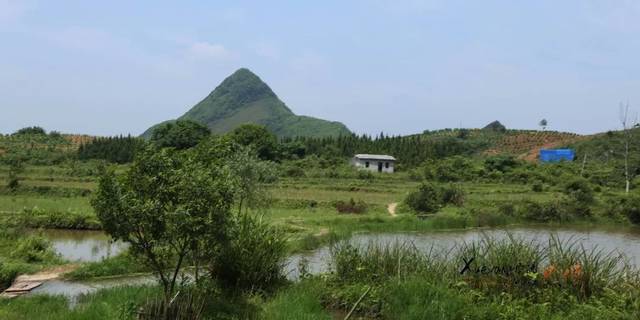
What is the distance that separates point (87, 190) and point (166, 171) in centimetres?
2716

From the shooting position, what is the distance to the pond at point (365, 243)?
13.8m

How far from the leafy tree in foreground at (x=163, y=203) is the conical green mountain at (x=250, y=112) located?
127 metres

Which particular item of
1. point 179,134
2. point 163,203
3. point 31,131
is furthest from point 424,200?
point 31,131

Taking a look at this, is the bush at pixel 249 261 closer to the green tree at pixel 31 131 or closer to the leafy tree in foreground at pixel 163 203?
the leafy tree in foreground at pixel 163 203

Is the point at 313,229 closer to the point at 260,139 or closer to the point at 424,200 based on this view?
the point at 424,200

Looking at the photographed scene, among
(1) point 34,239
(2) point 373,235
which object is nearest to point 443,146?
(2) point 373,235

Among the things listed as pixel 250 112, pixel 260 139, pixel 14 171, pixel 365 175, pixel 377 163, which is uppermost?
pixel 250 112

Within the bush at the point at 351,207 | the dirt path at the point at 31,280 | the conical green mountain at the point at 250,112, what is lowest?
the dirt path at the point at 31,280

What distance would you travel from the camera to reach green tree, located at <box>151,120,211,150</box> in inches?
2424

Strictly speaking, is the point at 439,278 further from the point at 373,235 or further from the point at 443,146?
the point at 443,146

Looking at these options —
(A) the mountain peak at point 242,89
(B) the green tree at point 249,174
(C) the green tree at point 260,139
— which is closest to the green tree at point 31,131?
Result: (C) the green tree at point 260,139

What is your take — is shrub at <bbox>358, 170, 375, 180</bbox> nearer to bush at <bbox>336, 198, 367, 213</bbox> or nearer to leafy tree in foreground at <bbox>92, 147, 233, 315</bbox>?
bush at <bbox>336, 198, 367, 213</bbox>

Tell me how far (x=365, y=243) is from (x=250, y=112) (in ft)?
510

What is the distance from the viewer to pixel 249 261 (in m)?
11.3
